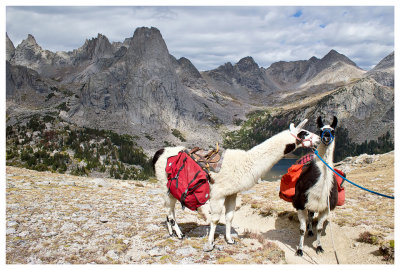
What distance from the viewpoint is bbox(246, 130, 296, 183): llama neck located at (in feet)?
24.7

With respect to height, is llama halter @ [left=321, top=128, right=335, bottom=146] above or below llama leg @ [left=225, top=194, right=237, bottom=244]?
above

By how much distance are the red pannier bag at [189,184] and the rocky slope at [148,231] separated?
4.59 ft

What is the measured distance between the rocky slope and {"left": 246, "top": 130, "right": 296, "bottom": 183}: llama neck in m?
2.32

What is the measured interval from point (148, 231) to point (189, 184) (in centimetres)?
279

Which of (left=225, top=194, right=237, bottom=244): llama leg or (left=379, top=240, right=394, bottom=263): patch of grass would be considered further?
(left=225, top=194, right=237, bottom=244): llama leg

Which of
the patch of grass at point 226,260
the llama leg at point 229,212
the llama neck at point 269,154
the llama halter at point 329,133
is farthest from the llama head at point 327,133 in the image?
the patch of grass at point 226,260

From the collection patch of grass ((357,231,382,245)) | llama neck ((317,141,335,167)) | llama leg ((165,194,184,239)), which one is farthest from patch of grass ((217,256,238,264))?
patch of grass ((357,231,382,245))

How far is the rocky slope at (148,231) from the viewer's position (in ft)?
22.8

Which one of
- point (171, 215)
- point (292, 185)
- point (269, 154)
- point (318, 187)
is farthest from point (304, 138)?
point (171, 215)

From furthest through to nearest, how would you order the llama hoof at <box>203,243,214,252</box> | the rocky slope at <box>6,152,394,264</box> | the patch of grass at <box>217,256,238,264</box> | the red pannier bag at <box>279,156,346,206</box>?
the red pannier bag at <box>279,156,346,206</box>
the llama hoof at <box>203,243,214,252</box>
the rocky slope at <box>6,152,394,264</box>
the patch of grass at <box>217,256,238,264</box>

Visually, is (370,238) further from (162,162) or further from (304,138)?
(162,162)

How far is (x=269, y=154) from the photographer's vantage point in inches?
303

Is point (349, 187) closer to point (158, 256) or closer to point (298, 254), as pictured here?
point (298, 254)

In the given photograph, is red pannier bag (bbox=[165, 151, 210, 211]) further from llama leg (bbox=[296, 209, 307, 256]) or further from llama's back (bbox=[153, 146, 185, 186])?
llama leg (bbox=[296, 209, 307, 256])
